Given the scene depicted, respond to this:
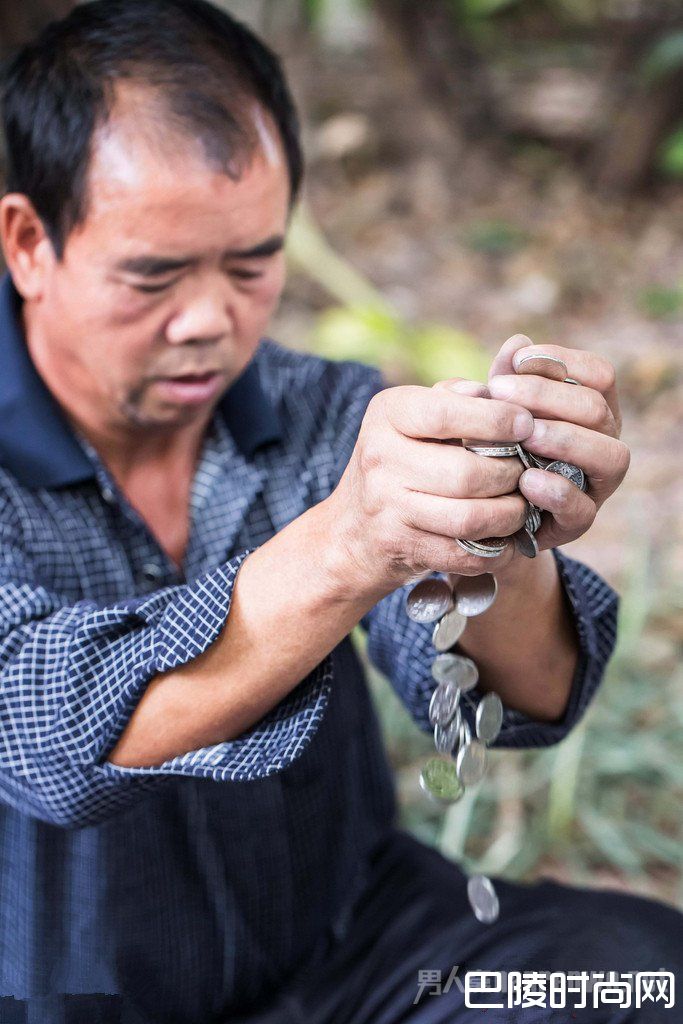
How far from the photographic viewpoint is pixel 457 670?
2.85 feet

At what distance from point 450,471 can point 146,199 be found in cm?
41

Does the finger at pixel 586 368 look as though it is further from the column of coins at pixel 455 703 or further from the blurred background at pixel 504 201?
the blurred background at pixel 504 201

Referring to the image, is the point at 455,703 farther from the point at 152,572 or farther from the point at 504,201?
the point at 504,201

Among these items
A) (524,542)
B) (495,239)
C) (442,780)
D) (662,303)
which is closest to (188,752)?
(442,780)

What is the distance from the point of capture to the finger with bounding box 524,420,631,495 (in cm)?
67

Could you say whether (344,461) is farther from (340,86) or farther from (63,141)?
(340,86)

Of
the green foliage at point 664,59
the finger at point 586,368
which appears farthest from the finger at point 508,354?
the green foliage at point 664,59

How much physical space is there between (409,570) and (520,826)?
104 centimetres

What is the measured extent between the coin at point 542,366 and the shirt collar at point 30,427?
17.3 inches

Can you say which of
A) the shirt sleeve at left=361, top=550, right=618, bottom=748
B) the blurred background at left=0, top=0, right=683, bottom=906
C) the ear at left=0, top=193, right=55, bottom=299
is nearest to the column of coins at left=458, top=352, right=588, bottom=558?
the shirt sleeve at left=361, top=550, right=618, bottom=748

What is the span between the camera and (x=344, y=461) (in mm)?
1093

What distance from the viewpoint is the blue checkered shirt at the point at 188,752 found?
786mm

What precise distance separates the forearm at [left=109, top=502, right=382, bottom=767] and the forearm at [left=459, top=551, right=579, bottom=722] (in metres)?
0.15

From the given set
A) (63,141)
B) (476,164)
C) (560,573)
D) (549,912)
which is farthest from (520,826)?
(476,164)
